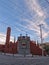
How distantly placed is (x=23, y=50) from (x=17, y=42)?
4492 mm

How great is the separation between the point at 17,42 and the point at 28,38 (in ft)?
13.6

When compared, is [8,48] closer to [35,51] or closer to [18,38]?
→ [18,38]

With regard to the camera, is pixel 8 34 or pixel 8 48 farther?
pixel 8 34

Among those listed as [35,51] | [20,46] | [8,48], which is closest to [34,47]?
[35,51]

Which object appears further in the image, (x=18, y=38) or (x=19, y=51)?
(x=18, y=38)

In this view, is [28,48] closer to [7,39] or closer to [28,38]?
[28,38]

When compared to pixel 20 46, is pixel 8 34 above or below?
above

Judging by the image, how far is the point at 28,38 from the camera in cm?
5844

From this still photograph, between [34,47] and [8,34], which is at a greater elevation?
[8,34]

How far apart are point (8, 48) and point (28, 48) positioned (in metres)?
7.07

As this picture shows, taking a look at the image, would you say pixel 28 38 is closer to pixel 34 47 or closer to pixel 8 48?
pixel 34 47

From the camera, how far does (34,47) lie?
58.5 m

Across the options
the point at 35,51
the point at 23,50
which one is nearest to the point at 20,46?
the point at 23,50

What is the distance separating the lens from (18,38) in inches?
2303
